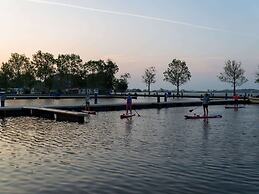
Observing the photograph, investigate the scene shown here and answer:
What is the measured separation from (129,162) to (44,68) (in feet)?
389

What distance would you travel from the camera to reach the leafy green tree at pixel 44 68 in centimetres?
13179

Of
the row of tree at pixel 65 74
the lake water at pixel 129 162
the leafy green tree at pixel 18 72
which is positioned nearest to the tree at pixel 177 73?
the row of tree at pixel 65 74

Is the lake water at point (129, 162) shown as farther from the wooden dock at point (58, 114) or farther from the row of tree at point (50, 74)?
the row of tree at point (50, 74)

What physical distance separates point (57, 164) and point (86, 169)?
1.58m

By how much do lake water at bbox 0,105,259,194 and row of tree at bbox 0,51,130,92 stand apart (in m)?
107

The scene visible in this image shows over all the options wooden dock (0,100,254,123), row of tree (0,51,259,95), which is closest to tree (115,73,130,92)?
row of tree (0,51,259,95)

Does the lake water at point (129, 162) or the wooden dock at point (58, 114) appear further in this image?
the wooden dock at point (58, 114)

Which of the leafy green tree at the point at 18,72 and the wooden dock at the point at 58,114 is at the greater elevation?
the leafy green tree at the point at 18,72

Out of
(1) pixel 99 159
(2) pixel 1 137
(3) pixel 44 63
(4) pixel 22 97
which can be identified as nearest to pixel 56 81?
(3) pixel 44 63

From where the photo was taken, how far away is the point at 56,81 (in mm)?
134625

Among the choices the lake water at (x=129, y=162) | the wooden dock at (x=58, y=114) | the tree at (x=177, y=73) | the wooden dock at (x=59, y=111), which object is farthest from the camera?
the tree at (x=177, y=73)

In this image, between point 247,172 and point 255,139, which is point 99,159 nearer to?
point 247,172

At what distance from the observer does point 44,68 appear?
132 meters

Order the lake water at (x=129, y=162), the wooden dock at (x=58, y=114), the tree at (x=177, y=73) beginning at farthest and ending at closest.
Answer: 1. the tree at (x=177, y=73)
2. the wooden dock at (x=58, y=114)
3. the lake water at (x=129, y=162)
